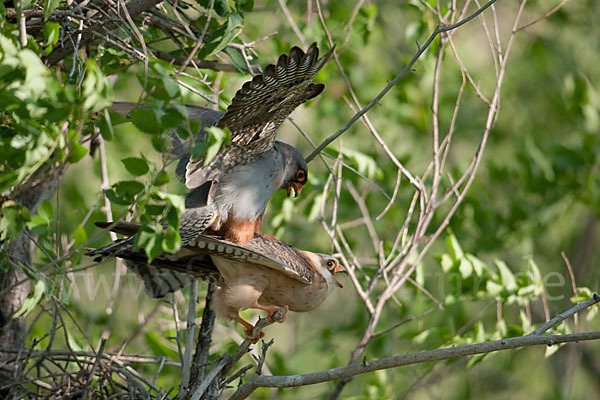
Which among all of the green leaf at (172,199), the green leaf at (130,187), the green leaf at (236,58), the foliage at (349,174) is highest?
the green leaf at (236,58)

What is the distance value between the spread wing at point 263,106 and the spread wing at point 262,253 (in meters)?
0.31

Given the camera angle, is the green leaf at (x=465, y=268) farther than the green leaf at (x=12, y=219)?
Yes

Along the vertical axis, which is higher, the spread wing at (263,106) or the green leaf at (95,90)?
the green leaf at (95,90)

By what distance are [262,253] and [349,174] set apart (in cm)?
145

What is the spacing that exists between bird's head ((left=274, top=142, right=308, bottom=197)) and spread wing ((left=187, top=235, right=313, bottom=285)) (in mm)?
450

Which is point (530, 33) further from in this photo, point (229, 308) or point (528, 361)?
point (229, 308)

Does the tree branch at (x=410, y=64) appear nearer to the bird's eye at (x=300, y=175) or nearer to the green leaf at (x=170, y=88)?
the bird's eye at (x=300, y=175)

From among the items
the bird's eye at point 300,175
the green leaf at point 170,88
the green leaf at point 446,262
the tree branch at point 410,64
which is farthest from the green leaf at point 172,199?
the green leaf at point 446,262

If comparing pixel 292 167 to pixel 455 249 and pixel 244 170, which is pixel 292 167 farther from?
pixel 455 249

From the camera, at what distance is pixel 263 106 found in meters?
3.19

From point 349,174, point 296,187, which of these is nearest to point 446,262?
point 349,174

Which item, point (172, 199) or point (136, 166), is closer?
point (172, 199)

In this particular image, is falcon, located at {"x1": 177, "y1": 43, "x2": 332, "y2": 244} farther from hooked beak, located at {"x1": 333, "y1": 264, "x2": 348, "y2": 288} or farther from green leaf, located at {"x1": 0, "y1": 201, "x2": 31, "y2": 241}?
green leaf, located at {"x1": 0, "y1": 201, "x2": 31, "y2": 241}

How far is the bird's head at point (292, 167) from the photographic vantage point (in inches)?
152
